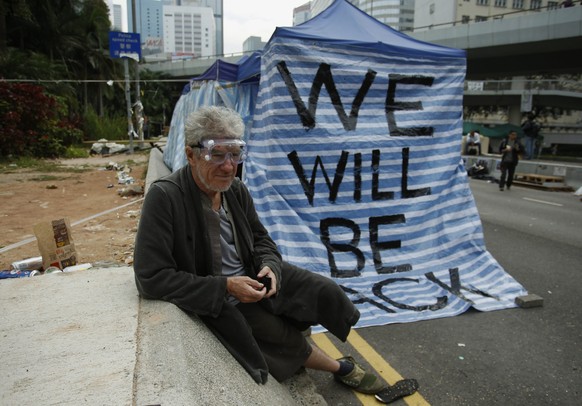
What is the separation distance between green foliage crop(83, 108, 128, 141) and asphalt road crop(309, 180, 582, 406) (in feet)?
77.4

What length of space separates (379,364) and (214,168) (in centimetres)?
184

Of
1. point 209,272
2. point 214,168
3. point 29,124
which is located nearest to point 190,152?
point 214,168

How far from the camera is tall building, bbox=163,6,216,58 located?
150 m

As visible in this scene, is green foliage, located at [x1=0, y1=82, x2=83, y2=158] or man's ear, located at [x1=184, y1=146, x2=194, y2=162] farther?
green foliage, located at [x1=0, y1=82, x2=83, y2=158]

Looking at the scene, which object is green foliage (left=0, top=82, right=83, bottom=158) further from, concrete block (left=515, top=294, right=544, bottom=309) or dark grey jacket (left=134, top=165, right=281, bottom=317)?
concrete block (left=515, top=294, right=544, bottom=309)

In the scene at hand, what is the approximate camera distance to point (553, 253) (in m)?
5.58

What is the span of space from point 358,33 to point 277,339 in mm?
3282

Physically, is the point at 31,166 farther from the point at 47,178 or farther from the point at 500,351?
the point at 500,351

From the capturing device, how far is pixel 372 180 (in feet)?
13.8

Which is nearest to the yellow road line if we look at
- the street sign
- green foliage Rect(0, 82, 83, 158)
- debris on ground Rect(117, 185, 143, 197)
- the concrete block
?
the concrete block

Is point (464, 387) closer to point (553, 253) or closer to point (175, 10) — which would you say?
point (553, 253)

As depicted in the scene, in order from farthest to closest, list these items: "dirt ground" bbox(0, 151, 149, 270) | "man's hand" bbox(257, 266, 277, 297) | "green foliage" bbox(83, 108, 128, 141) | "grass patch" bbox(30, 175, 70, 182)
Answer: "green foliage" bbox(83, 108, 128, 141)
"grass patch" bbox(30, 175, 70, 182)
"dirt ground" bbox(0, 151, 149, 270)
"man's hand" bbox(257, 266, 277, 297)

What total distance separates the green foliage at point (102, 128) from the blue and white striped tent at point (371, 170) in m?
22.5

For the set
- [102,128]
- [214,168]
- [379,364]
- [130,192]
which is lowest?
[379,364]
